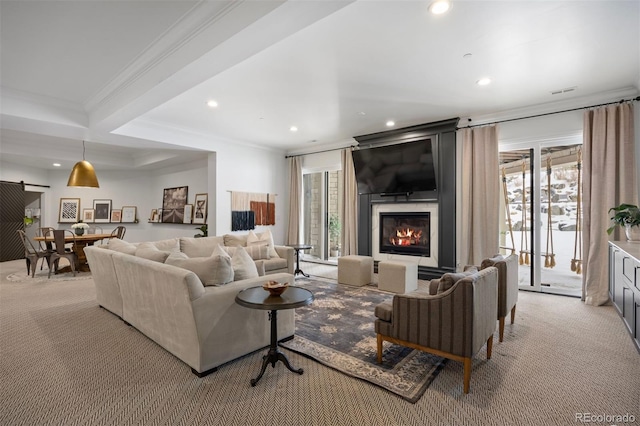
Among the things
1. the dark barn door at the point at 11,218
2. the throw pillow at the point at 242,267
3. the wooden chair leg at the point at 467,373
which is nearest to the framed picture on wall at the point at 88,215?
the dark barn door at the point at 11,218

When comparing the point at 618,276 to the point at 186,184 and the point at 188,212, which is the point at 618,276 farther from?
the point at 186,184

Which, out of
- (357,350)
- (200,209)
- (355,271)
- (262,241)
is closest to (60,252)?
(200,209)

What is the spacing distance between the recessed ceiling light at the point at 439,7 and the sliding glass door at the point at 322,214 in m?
5.02

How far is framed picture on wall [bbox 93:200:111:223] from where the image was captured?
9.34m

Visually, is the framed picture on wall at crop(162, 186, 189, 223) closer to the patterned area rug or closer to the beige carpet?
the beige carpet

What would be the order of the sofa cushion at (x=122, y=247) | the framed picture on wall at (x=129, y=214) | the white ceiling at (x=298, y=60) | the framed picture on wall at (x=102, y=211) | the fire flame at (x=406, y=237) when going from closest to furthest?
1. the white ceiling at (x=298, y=60)
2. the sofa cushion at (x=122, y=247)
3. the fire flame at (x=406, y=237)
4. the framed picture on wall at (x=102, y=211)
5. the framed picture on wall at (x=129, y=214)

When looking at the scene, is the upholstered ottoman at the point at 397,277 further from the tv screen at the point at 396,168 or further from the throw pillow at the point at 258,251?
the throw pillow at the point at 258,251

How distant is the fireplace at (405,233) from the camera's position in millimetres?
5773

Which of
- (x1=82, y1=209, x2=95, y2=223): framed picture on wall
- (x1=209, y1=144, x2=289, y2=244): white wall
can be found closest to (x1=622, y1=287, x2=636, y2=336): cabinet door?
(x1=209, y1=144, x2=289, y2=244): white wall

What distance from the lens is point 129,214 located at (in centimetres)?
948

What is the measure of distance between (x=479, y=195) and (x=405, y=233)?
4.92 ft

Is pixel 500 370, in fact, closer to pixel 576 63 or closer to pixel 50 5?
pixel 576 63

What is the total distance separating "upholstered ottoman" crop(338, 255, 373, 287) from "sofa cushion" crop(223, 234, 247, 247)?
1717 mm

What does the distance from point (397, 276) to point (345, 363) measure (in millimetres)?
2398
